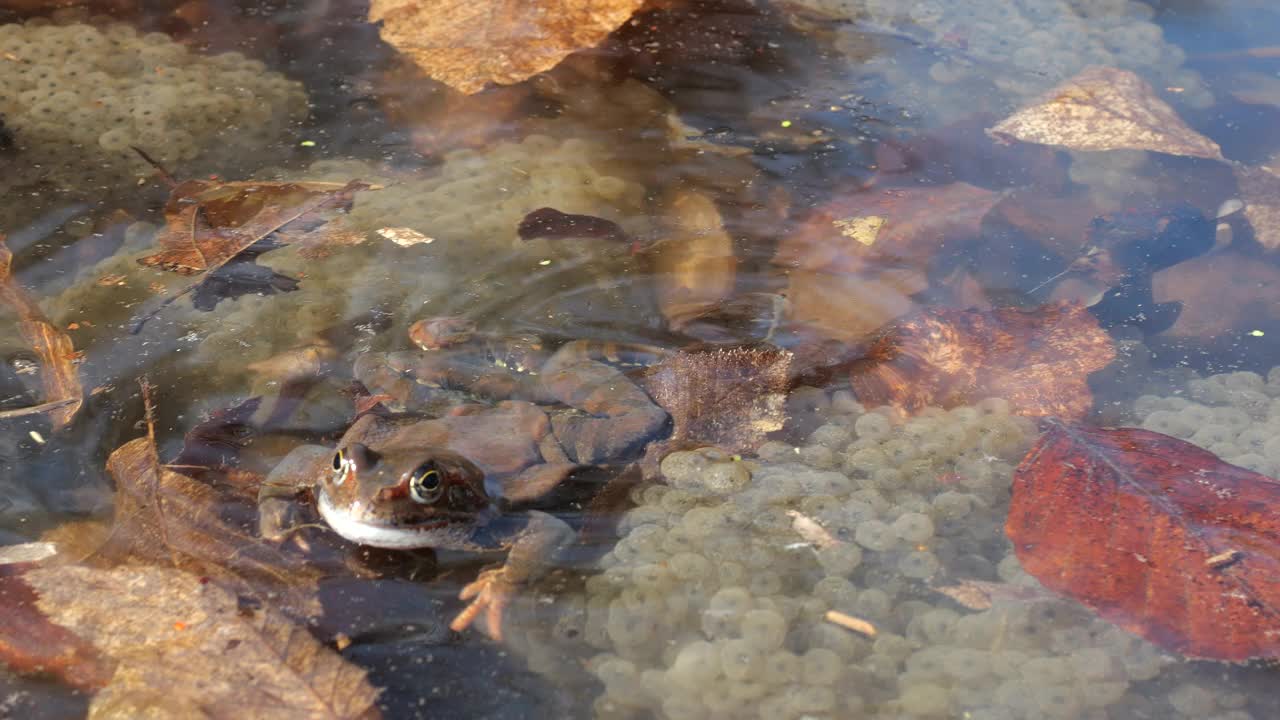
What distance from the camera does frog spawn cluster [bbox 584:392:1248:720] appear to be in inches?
87.7

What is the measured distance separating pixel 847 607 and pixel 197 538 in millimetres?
1649

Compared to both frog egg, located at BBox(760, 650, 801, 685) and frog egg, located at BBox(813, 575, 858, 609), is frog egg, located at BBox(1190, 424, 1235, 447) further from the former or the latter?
frog egg, located at BBox(760, 650, 801, 685)

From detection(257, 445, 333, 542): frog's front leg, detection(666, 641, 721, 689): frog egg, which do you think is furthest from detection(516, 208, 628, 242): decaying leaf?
detection(666, 641, 721, 689): frog egg

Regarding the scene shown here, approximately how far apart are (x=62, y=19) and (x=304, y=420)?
3.46 meters

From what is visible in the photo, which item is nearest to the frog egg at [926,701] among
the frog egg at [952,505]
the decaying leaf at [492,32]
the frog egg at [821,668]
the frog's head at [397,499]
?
the frog egg at [821,668]

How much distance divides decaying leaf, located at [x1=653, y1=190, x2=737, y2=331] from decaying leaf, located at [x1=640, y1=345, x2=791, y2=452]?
1.19ft

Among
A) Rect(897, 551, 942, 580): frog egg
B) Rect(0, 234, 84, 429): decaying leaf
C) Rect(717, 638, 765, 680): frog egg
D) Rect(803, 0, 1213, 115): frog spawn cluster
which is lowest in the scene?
Rect(0, 234, 84, 429): decaying leaf

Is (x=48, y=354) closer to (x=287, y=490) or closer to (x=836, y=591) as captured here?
(x=287, y=490)

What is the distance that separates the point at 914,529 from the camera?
261 centimetres

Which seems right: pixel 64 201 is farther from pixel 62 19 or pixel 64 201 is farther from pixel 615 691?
pixel 615 691

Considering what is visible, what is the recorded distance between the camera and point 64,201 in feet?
13.4

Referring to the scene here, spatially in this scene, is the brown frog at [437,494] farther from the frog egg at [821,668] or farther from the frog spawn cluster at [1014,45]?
the frog spawn cluster at [1014,45]

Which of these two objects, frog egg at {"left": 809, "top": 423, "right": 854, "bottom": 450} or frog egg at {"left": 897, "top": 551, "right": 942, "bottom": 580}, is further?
frog egg at {"left": 809, "top": 423, "right": 854, "bottom": 450}

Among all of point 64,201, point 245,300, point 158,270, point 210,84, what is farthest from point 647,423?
point 210,84
